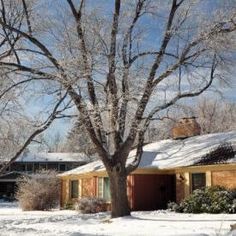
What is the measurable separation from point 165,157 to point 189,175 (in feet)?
11.9

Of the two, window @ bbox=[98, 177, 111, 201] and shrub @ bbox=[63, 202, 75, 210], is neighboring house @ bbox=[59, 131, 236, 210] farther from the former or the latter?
shrub @ bbox=[63, 202, 75, 210]

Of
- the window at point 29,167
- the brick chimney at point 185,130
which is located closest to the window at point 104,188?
the brick chimney at point 185,130

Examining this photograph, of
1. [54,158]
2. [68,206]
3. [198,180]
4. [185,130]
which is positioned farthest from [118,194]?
[54,158]

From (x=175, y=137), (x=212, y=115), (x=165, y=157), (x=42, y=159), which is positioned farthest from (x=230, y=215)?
(x=42, y=159)

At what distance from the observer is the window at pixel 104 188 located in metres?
33.2

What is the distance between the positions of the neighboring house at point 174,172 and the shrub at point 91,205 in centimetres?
112

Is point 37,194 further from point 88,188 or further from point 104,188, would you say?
point 104,188

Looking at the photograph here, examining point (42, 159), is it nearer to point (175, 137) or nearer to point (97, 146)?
point (175, 137)

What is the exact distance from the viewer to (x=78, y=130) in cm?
2475

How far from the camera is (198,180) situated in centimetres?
2880

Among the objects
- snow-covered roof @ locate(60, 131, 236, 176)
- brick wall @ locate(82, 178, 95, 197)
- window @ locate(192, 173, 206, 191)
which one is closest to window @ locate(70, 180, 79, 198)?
brick wall @ locate(82, 178, 95, 197)

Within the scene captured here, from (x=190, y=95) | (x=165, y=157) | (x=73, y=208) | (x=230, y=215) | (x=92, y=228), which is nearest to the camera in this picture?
(x=92, y=228)

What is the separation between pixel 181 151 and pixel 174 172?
2154mm

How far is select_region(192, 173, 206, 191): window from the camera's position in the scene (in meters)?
28.5
